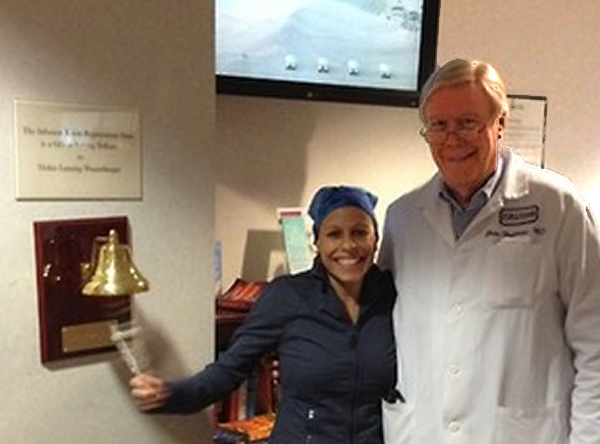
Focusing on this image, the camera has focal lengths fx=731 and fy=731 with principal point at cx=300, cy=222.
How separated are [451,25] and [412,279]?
53.3 inches

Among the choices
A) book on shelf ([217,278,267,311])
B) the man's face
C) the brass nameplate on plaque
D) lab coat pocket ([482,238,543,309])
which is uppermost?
the man's face

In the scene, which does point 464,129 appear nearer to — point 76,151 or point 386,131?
point 76,151

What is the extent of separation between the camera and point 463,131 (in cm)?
150

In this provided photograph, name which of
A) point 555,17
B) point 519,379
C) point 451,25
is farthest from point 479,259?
point 555,17

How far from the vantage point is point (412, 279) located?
5.46 feet

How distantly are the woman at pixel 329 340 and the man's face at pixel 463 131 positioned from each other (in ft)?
0.83

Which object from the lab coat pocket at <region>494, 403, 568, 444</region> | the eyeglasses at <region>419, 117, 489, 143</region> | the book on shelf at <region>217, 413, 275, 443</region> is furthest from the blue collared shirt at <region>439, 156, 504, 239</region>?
the book on shelf at <region>217, 413, 275, 443</region>

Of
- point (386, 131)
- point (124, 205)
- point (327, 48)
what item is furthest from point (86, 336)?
point (386, 131)

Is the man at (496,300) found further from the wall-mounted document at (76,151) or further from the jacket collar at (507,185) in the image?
the wall-mounted document at (76,151)

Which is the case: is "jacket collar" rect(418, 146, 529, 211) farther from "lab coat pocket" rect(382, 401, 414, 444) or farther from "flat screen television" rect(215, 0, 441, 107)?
"flat screen television" rect(215, 0, 441, 107)

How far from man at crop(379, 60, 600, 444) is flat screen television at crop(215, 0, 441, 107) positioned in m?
0.60

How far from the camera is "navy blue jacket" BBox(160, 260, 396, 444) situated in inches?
64.6

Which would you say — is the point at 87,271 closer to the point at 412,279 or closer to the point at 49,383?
the point at 49,383

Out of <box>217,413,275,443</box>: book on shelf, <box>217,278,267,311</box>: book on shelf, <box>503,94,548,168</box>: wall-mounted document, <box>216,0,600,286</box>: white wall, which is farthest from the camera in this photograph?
<box>503,94,548,168</box>: wall-mounted document
